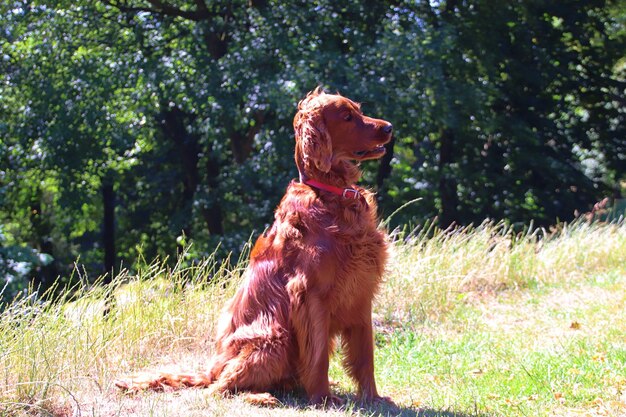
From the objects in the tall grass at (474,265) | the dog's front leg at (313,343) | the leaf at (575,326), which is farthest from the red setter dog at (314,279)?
the leaf at (575,326)

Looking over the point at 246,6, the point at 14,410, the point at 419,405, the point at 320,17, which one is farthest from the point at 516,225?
the point at 14,410

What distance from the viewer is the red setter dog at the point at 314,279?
426 cm

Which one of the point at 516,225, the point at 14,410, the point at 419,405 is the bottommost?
the point at 516,225

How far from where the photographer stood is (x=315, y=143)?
4.30 metres

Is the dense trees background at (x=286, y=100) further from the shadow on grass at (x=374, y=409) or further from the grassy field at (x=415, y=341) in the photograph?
the shadow on grass at (x=374, y=409)

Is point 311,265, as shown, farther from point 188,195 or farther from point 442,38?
point 188,195

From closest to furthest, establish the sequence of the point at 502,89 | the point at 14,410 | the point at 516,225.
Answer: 1. the point at 14,410
2. the point at 516,225
3. the point at 502,89

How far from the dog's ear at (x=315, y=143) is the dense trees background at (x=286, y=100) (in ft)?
27.6

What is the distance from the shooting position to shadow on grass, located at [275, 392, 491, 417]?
4242 millimetres

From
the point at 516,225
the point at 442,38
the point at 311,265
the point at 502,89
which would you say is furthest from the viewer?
the point at 502,89

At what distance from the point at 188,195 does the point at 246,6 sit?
5278mm

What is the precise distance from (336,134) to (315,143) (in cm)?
14

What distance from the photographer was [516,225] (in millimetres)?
16453

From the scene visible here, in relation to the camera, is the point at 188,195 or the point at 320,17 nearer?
the point at 320,17
